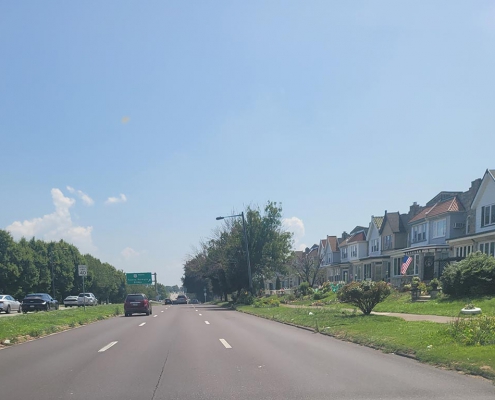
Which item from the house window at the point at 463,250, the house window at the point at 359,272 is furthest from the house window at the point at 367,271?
the house window at the point at 463,250

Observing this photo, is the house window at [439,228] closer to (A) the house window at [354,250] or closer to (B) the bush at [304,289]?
(B) the bush at [304,289]

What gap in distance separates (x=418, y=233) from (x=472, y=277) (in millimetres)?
24787

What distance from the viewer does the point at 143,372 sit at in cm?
1016

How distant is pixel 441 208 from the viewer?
1756 inches

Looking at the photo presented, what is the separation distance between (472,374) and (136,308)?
3019 centimetres

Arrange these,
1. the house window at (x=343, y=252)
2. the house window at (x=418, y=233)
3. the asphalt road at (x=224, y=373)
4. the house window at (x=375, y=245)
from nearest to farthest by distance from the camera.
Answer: the asphalt road at (x=224, y=373), the house window at (x=418, y=233), the house window at (x=375, y=245), the house window at (x=343, y=252)

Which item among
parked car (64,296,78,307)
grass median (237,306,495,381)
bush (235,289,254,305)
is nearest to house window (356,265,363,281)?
bush (235,289,254,305)

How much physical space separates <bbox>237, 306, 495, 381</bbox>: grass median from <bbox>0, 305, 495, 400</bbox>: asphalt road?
1.38 feet

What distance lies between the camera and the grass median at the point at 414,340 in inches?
392

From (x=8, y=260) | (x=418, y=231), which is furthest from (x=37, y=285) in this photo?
(x=418, y=231)

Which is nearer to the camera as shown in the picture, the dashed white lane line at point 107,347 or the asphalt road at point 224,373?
the asphalt road at point 224,373

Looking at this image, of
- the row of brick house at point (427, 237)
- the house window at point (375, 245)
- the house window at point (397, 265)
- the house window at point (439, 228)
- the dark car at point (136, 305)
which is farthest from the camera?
the house window at point (375, 245)

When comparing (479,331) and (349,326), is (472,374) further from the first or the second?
(349,326)

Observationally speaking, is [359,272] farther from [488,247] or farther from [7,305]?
[7,305]
